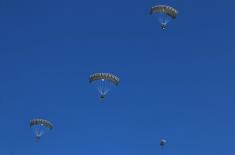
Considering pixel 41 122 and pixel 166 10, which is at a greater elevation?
pixel 166 10

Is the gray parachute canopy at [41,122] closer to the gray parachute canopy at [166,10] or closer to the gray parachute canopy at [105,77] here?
the gray parachute canopy at [105,77]

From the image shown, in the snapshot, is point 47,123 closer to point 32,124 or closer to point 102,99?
point 32,124

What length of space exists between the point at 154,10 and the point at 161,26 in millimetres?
2835

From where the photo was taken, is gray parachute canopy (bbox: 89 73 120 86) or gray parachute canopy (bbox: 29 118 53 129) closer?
gray parachute canopy (bbox: 89 73 120 86)

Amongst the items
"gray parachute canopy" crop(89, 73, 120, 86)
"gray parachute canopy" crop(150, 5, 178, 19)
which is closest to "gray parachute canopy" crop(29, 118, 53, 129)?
"gray parachute canopy" crop(89, 73, 120, 86)

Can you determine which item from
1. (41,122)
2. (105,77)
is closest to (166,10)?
(105,77)

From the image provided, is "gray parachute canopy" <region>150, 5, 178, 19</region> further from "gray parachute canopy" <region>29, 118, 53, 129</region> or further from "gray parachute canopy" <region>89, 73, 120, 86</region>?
"gray parachute canopy" <region>29, 118, 53, 129</region>

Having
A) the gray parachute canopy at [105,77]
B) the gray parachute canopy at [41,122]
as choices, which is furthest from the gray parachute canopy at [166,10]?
the gray parachute canopy at [41,122]

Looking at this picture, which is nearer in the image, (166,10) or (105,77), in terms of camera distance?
(105,77)

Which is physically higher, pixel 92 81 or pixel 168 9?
pixel 168 9

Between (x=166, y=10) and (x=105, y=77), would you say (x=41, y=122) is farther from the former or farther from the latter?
(x=166, y=10)

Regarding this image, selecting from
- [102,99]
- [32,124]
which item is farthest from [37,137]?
[102,99]

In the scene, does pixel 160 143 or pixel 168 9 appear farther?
pixel 160 143

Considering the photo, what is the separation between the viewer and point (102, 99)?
228ft
